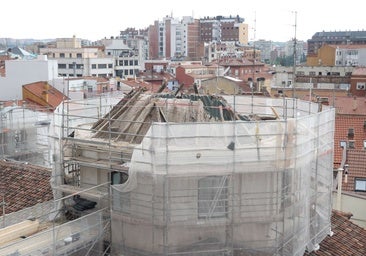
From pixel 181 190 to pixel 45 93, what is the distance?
2576cm

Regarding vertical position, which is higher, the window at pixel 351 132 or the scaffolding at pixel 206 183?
the scaffolding at pixel 206 183

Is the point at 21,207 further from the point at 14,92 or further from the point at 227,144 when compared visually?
the point at 14,92

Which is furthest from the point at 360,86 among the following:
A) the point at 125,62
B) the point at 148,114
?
the point at 148,114

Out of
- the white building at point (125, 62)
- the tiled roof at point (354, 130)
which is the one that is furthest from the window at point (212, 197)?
the white building at point (125, 62)

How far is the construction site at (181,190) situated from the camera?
30.6 ft

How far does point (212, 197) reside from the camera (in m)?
9.58

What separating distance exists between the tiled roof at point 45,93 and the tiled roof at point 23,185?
17.3 meters

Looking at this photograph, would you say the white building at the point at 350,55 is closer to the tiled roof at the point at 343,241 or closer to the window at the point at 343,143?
the window at the point at 343,143

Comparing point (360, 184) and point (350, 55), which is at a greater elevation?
point (350, 55)

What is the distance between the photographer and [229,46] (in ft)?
318

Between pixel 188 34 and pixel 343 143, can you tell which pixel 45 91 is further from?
pixel 188 34

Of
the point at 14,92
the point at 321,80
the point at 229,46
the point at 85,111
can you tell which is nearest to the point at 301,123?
the point at 85,111

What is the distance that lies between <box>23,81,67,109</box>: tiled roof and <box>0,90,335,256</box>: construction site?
2269 cm

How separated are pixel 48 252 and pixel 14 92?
3244 cm
